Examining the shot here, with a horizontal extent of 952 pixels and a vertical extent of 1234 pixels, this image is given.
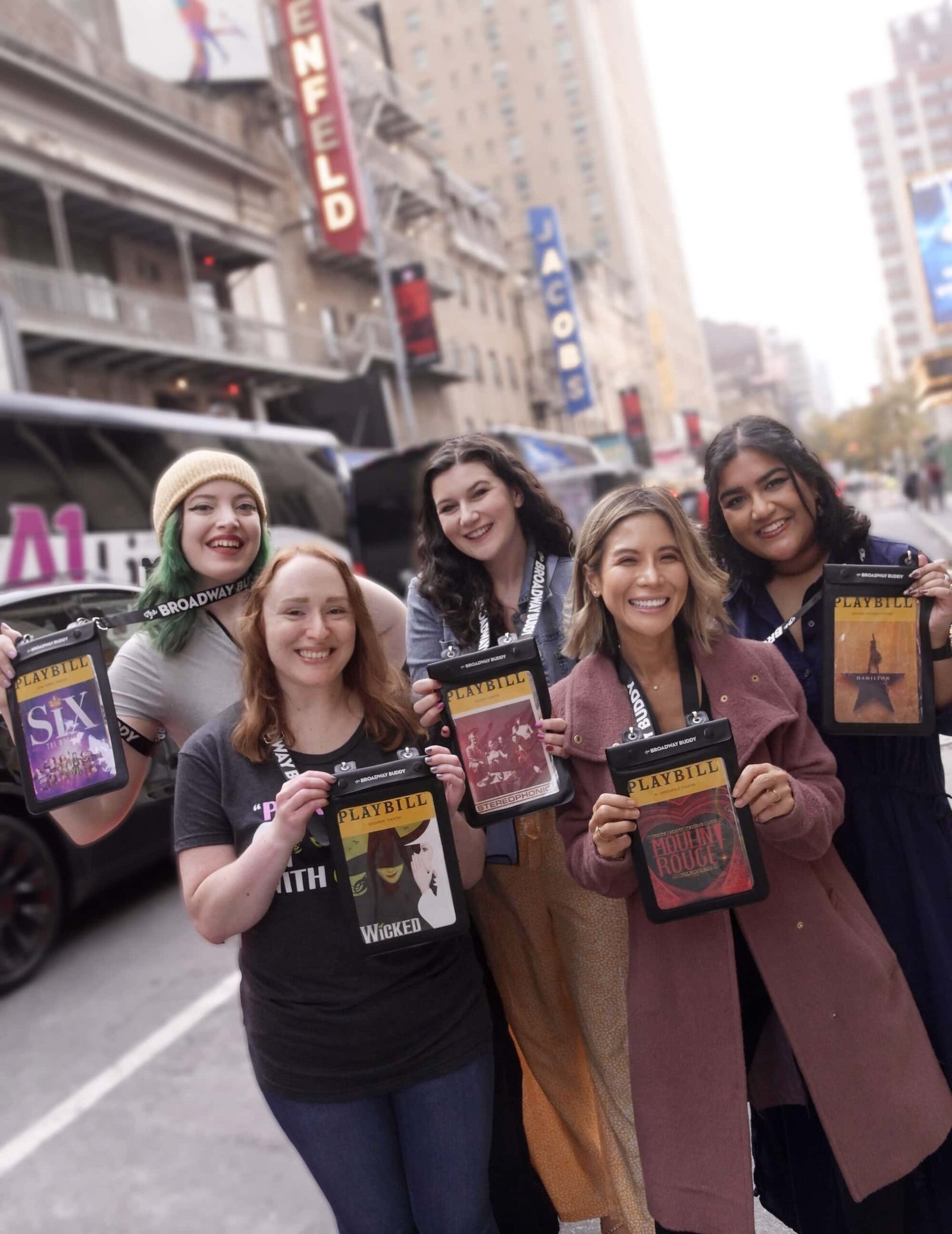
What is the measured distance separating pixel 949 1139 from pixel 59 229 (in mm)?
19218

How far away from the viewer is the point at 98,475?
10.6 metres

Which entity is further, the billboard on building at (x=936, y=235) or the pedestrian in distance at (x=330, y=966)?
the billboard on building at (x=936, y=235)

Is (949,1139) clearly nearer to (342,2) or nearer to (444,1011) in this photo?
(444,1011)

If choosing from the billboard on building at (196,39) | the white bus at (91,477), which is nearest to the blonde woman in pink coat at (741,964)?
the white bus at (91,477)

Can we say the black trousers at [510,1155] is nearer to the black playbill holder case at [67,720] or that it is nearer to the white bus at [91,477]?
the black playbill holder case at [67,720]

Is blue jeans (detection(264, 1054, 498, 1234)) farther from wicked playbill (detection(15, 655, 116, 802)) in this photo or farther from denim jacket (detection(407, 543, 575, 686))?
denim jacket (detection(407, 543, 575, 686))

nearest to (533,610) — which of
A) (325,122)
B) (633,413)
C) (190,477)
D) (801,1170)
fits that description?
(190,477)

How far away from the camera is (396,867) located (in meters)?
2.05

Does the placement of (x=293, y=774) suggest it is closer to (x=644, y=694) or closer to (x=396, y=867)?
(x=396, y=867)

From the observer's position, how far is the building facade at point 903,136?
132 metres

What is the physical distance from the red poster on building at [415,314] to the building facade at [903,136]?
110 metres

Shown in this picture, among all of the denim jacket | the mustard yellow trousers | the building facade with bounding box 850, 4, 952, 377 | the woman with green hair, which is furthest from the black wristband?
the building facade with bounding box 850, 4, 952, 377

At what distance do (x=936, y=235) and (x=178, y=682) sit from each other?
32.0 meters

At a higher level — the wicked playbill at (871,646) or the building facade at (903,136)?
the building facade at (903,136)
